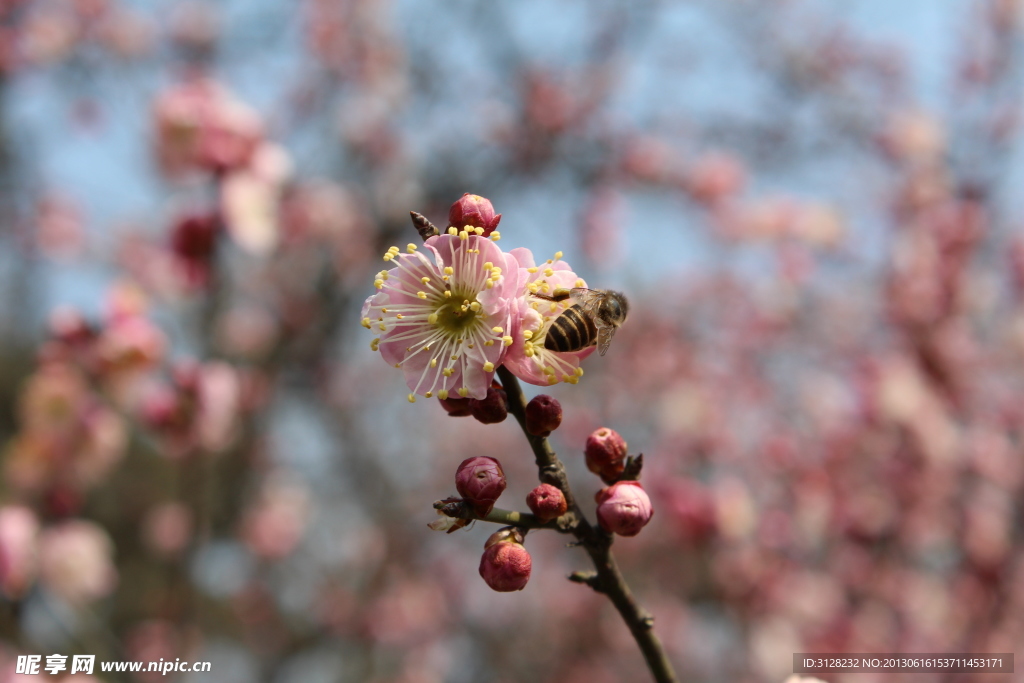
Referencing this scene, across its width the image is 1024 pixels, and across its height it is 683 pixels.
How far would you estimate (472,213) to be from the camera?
3.43 ft

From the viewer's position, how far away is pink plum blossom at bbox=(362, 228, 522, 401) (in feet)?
3.26

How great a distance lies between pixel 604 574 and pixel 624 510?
10cm

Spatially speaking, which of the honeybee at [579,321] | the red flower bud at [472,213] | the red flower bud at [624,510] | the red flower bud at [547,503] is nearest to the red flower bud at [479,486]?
the red flower bud at [547,503]

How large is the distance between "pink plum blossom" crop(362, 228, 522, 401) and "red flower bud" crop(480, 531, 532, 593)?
0.22 m

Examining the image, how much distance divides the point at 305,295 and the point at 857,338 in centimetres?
443

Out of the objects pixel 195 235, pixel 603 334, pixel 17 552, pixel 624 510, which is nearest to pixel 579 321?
pixel 603 334

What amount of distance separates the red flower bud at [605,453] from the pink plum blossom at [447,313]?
20cm

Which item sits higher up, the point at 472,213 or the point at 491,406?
the point at 472,213

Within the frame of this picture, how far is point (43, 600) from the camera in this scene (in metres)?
2.42

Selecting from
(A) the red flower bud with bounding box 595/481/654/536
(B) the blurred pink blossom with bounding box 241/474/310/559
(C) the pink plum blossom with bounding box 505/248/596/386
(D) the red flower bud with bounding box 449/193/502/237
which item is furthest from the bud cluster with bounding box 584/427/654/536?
(B) the blurred pink blossom with bounding box 241/474/310/559

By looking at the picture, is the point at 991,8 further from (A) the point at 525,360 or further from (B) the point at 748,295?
(A) the point at 525,360

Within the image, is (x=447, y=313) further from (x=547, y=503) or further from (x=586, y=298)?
(x=547, y=503)

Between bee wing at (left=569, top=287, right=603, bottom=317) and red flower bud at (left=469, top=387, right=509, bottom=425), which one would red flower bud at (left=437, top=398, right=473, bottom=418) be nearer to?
red flower bud at (left=469, top=387, right=509, bottom=425)

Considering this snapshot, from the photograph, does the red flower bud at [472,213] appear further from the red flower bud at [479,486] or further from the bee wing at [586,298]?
the red flower bud at [479,486]
